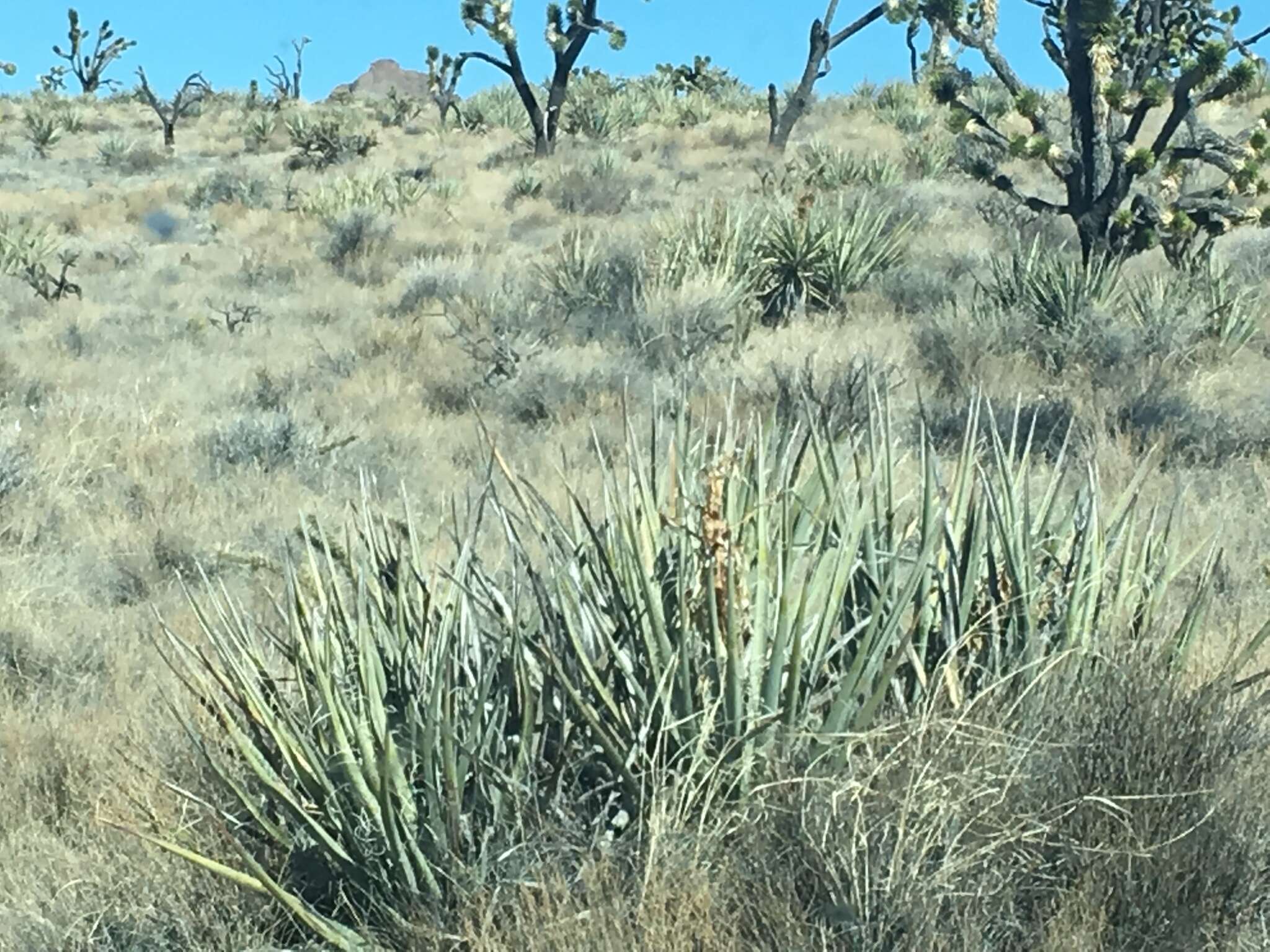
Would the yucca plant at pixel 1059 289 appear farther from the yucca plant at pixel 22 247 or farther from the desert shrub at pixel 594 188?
the yucca plant at pixel 22 247

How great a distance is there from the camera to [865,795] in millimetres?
2494

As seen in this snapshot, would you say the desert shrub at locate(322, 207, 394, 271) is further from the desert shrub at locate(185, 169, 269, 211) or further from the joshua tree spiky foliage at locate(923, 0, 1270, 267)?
the joshua tree spiky foliage at locate(923, 0, 1270, 267)

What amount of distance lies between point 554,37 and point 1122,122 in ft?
60.8

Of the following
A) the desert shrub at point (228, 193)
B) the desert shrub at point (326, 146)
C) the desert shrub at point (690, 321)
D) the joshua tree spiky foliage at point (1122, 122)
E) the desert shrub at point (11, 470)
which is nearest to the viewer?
the desert shrub at point (11, 470)

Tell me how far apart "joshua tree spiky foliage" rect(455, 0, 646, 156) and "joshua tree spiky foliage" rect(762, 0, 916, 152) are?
3839 mm

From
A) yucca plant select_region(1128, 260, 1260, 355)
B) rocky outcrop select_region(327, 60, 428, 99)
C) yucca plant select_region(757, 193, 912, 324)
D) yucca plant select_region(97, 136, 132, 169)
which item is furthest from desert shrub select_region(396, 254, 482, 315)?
rocky outcrop select_region(327, 60, 428, 99)

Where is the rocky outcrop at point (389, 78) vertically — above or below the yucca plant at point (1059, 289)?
above

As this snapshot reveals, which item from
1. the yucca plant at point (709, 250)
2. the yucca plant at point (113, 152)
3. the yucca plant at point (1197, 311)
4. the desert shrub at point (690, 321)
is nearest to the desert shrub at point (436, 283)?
the yucca plant at point (709, 250)

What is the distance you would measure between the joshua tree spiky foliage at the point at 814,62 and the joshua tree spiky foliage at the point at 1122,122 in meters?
11.3

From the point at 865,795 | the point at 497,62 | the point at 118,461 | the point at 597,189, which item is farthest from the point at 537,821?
the point at 497,62

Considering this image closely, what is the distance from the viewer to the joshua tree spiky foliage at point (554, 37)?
2614 cm

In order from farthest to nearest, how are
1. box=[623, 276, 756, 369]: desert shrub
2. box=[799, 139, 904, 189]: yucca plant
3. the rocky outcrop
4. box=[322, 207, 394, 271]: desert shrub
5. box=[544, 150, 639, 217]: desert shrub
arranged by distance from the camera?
the rocky outcrop → box=[544, 150, 639, 217]: desert shrub → box=[799, 139, 904, 189]: yucca plant → box=[322, 207, 394, 271]: desert shrub → box=[623, 276, 756, 369]: desert shrub

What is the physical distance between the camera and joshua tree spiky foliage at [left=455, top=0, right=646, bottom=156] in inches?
1029

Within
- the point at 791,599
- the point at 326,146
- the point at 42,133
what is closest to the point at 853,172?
the point at 326,146
